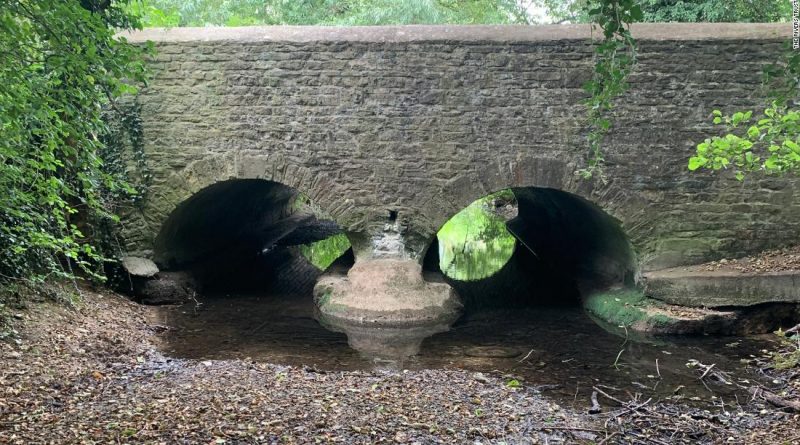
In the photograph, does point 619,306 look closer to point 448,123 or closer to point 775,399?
point 448,123

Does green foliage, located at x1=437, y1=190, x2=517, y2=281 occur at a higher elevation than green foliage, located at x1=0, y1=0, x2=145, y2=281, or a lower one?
lower

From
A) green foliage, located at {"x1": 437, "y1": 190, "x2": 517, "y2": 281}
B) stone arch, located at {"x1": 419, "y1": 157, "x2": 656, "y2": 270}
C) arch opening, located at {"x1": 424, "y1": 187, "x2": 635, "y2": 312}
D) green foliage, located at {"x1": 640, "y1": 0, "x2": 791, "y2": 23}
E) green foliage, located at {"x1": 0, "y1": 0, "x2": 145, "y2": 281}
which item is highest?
green foliage, located at {"x1": 640, "y1": 0, "x2": 791, "y2": 23}

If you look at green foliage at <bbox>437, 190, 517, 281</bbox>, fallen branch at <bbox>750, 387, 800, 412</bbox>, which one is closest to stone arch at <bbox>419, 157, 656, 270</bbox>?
fallen branch at <bbox>750, 387, 800, 412</bbox>

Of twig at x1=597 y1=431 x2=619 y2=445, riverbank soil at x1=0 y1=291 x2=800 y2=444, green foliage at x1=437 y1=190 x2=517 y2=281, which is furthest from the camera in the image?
green foliage at x1=437 y1=190 x2=517 y2=281

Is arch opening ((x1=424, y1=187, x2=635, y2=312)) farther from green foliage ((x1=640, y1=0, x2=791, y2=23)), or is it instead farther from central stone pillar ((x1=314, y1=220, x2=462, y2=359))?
green foliage ((x1=640, y1=0, x2=791, y2=23))

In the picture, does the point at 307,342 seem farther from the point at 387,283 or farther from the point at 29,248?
the point at 29,248

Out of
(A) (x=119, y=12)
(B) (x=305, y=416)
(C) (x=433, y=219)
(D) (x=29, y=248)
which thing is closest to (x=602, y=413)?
(B) (x=305, y=416)

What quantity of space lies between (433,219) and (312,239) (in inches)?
355

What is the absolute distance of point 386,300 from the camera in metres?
8.22

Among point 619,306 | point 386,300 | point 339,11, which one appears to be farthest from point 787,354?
point 339,11

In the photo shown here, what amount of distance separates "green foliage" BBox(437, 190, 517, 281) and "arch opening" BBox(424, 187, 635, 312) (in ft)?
0.08

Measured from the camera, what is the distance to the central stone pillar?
7934 millimetres

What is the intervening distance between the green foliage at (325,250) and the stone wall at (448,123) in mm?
5370

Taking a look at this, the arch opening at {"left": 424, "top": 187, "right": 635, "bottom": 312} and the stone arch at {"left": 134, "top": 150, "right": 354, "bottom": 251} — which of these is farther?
the arch opening at {"left": 424, "top": 187, "right": 635, "bottom": 312}
